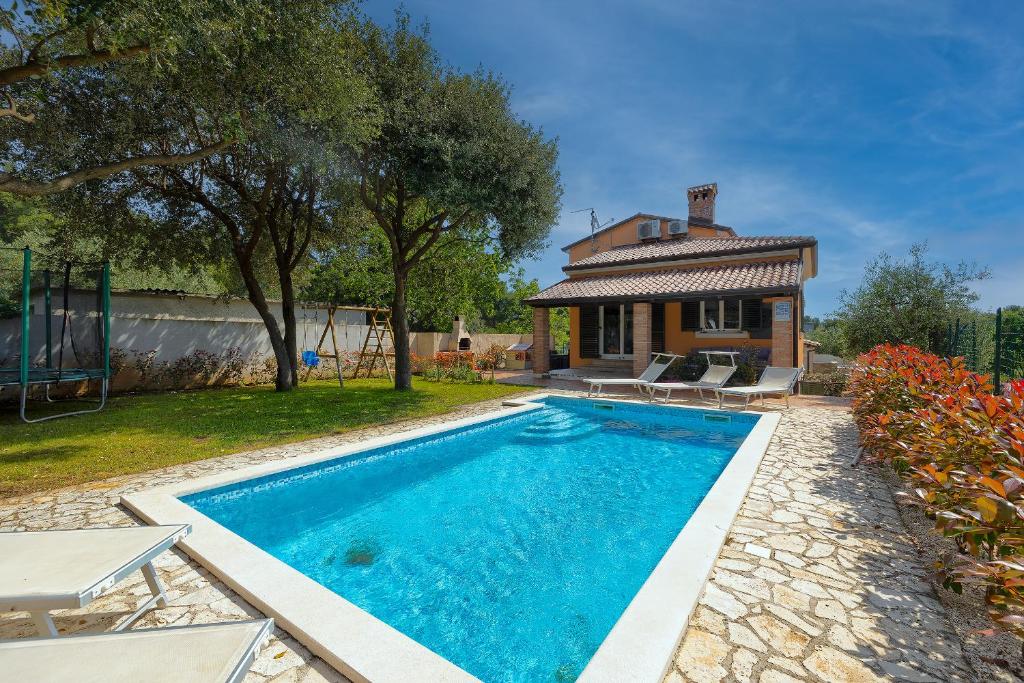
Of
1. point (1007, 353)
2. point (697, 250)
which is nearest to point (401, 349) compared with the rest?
point (697, 250)

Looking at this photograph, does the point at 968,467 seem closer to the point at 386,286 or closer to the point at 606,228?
the point at 386,286

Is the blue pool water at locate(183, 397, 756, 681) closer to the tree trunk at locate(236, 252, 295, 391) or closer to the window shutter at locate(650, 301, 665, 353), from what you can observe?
the tree trunk at locate(236, 252, 295, 391)

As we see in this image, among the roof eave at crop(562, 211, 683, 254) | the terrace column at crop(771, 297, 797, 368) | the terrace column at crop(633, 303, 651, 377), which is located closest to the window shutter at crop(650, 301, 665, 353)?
the terrace column at crop(633, 303, 651, 377)

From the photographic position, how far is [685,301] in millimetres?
15758

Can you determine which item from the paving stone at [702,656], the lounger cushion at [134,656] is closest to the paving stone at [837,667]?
the paving stone at [702,656]

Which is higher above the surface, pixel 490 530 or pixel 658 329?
pixel 658 329

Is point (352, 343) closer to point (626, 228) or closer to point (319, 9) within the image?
point (319, 9)

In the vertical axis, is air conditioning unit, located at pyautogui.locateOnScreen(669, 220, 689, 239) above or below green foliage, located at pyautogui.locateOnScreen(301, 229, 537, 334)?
above

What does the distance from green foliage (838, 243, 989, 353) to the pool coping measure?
632 inches

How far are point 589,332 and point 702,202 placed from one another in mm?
11563

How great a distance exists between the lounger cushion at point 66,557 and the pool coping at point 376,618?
682 millimetres

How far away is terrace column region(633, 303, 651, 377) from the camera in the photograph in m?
14.9

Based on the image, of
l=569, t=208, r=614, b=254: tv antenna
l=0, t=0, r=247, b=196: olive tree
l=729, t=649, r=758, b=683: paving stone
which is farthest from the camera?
l=569, t=208, r=614, b=254: tv antenna

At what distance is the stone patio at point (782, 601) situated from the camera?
233 cm
